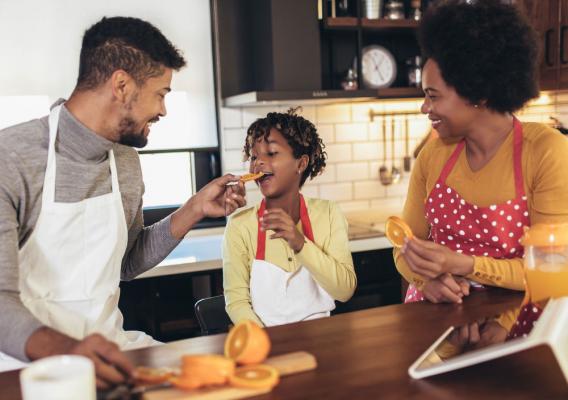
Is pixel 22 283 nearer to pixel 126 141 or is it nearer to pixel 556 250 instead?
pixel 126 141

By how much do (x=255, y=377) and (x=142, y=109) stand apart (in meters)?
0.87

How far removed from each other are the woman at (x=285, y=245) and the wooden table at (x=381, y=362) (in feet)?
1.60

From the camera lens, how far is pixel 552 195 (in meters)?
1.56

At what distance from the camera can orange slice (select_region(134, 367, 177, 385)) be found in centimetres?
98

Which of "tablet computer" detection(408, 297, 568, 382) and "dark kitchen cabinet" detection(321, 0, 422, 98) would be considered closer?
"tablet computer" detection(408, 297, 568, 382)

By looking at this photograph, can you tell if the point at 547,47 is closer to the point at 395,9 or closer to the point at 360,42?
the point at 395,9

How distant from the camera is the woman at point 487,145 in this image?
5.20 ft

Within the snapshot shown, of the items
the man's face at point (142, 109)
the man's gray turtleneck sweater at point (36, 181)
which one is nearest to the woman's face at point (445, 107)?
the man's face at point (142, 109)

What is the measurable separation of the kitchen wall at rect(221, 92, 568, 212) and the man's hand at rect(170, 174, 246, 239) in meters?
1.53

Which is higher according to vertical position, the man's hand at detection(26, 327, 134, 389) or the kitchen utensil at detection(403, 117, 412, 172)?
the kitchen utensil at detection(403, 117, 412, 172)

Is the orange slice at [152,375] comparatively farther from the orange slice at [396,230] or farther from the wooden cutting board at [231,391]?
the orange slice at [396,230]

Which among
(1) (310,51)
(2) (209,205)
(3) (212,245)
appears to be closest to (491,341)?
(2) (209,205)

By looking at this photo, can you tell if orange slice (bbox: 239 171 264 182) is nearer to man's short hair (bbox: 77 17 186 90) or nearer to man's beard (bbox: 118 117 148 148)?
man's beard (bbox: 118 117 148 148)

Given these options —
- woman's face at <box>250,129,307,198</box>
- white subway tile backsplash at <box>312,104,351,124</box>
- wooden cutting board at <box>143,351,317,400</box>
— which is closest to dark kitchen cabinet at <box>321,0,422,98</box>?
white subway tile backsplash at <box>312,104,351,124</box>
